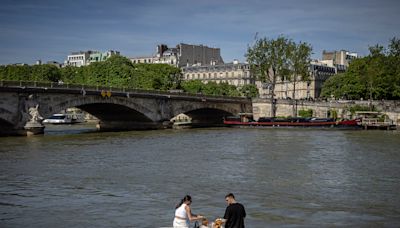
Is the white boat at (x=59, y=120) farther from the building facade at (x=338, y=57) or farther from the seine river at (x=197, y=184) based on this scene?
the building facade at (x=338, y=57)

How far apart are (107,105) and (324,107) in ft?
123

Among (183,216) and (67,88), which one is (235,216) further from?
(67,88)

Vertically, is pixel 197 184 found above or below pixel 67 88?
below

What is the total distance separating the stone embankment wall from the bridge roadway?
231cm

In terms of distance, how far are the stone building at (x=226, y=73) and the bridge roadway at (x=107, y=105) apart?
171 ft

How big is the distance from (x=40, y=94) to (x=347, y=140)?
30683mm

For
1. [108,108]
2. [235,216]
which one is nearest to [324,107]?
[108,108]

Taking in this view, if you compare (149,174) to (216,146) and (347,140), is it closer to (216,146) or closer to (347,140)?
(216,146)

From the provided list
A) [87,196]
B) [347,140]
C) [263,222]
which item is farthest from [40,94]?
[263,222]

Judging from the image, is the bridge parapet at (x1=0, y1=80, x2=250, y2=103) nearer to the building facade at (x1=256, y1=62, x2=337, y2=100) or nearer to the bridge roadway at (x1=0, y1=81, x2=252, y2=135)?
the bridge roadway at (x1=0, y1=81, x2=252, y2=135)

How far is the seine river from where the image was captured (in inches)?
787

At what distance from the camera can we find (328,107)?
90625 millimetres

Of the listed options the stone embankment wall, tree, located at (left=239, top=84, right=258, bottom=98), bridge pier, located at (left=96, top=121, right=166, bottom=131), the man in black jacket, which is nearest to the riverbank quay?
the stone embankment wall

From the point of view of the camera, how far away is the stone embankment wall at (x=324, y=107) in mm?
83875
